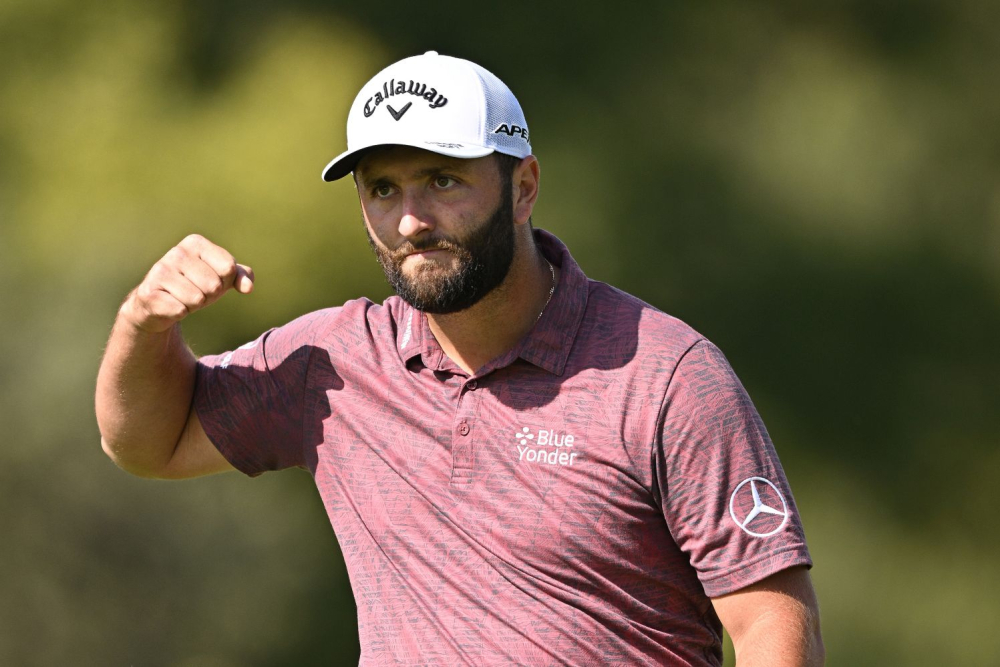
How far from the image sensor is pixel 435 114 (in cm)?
219

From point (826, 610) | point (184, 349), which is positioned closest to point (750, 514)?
point (184, 349)

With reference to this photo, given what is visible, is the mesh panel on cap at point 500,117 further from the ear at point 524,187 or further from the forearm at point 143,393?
the forearm at point 143,393

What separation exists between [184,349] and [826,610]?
10.1ft

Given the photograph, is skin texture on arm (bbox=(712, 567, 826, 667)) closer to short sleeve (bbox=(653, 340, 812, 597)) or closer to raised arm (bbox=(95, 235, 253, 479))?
short sleeve (bbox=(653, 340, 812, 597))

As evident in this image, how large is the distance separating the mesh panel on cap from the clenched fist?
0.50m

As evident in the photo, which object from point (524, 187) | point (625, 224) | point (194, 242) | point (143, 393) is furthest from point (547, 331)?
point (625, 224)

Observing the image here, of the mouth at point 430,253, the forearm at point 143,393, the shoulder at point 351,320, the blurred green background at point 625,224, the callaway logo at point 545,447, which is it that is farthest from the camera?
the blurred green background at point 625,224

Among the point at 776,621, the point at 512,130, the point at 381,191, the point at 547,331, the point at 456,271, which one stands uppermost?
the point at 512,130

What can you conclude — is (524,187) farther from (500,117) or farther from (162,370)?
(162,370)

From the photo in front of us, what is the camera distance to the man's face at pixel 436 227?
86.7 inches

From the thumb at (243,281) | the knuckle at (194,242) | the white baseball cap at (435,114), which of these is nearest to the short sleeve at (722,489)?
the white baseball cap at (435,114)

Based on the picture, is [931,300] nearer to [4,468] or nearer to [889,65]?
[889,65]

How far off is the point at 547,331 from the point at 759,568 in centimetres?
55

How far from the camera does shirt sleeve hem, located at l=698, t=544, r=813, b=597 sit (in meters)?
1.97
